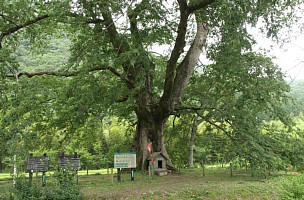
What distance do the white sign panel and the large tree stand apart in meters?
1.70

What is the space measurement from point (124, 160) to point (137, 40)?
3954 mm

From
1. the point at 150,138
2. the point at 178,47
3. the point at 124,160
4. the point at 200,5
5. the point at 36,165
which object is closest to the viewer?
the point at 200,5

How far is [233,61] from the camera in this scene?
9.80 metres

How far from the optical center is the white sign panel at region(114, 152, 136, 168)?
10758 mm

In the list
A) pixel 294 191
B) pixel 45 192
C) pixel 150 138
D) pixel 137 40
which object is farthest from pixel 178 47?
pixel 45 192

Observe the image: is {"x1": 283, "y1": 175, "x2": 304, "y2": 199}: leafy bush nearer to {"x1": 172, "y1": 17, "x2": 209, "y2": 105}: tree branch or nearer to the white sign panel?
the white sign panel

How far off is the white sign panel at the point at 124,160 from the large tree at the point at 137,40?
170 centimetres

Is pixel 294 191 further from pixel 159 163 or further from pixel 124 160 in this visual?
pixel 124 160

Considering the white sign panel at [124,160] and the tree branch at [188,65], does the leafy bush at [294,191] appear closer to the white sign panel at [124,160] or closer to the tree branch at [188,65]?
the white sign panel at [124,160]

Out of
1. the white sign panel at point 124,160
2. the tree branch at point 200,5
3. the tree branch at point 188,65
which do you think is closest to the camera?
the tree branch at point 200,5

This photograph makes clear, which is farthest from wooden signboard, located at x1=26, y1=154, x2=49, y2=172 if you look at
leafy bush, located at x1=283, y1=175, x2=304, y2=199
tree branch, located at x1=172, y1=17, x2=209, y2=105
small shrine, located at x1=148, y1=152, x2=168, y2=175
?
leafy bush, located at x1=283, y1=175, x2=304, y2=199

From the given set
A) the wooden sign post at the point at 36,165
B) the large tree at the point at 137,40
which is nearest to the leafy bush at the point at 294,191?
the large tree at the point at 137,40

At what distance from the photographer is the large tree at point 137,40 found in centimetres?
821

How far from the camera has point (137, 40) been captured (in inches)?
410
